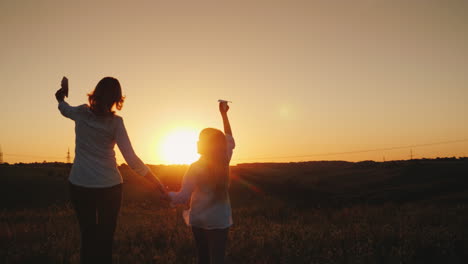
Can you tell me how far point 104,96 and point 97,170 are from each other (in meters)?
0.79

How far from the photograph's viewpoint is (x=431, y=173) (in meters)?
58.3

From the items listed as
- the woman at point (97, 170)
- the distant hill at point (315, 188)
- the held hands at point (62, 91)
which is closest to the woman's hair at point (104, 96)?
the woman at point (97, 170)

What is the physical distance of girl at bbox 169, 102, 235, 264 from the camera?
4.12 m

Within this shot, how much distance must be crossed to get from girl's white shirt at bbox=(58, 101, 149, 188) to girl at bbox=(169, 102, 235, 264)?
78cm

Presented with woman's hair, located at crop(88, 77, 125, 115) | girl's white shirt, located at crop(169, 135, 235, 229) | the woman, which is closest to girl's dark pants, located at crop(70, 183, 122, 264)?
the woman

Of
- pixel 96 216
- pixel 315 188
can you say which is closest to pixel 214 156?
pixel 96 216

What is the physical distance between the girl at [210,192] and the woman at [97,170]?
723mm

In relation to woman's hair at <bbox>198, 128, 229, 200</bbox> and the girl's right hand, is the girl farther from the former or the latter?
the girl's right hand

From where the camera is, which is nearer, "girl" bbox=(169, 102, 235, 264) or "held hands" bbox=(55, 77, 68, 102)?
"girl" bbox=(169, 102, 235, 264)

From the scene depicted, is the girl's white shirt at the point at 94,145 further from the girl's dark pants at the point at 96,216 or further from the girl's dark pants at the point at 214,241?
the girl's dark pants at the point at 214,241

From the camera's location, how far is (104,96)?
412 centimetres

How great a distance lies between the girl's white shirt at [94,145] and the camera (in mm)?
4098

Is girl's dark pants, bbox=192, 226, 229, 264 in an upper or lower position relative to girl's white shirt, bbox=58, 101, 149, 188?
lower

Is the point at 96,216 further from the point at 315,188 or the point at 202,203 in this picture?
the point at 315,188
